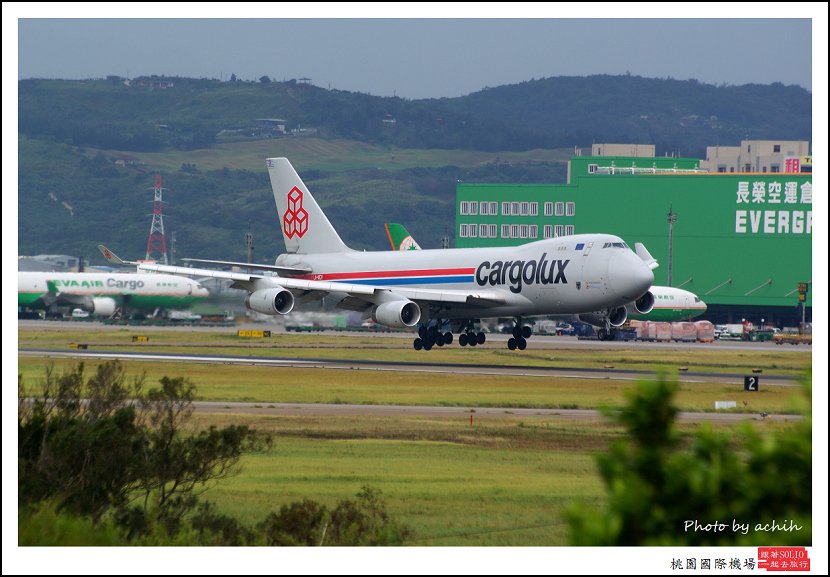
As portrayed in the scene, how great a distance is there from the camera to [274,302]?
61.7 meters

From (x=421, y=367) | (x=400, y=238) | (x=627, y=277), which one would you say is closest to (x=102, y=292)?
(x=400, y=238)

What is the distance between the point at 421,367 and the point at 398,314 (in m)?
2.93

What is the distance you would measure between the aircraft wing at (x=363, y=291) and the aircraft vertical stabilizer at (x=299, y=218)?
27.8 feet

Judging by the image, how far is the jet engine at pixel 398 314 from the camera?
61.0 meters

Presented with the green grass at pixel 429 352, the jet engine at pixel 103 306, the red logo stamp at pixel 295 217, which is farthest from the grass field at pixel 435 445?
the jet engine at pixel 103 306

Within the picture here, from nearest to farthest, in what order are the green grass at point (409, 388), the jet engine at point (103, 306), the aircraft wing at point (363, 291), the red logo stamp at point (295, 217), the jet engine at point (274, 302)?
the green grass at point (409, 388)
the aircraft wing at point (363, 291)
the jet engine at point (274, 302)
the red logo stamp at point (295, 217)
the jet engine at point (103, 306)

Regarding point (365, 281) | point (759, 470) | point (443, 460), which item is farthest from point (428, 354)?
point (759, 470)

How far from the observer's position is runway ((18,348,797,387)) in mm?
56031

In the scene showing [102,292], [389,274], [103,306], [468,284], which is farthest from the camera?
[102,292]

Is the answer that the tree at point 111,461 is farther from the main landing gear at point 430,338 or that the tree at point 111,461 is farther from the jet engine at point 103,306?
the jet engine at point 103,306

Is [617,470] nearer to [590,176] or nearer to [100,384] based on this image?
[100,384]

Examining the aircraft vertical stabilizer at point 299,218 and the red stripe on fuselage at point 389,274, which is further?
the aircraft vertical stabilizer at point 299,218

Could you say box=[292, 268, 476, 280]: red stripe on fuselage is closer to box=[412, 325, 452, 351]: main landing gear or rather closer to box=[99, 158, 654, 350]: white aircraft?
box=[99, 158, 654, 350]: white aircraft

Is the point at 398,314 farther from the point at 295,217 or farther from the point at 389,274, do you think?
the point at 295,217
